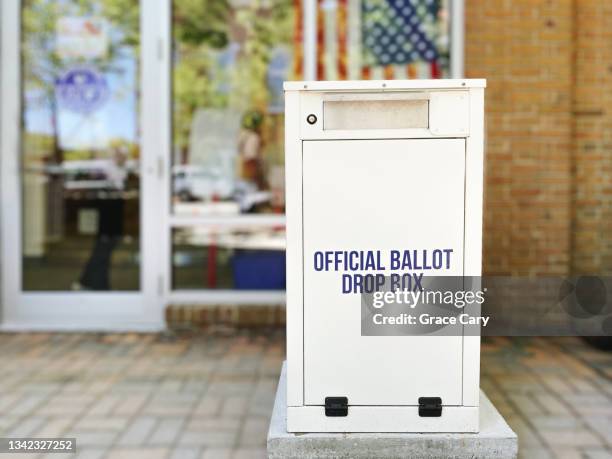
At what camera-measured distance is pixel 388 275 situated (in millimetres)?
2762

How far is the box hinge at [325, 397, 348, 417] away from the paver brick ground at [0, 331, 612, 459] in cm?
47

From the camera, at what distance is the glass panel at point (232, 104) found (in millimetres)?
5449

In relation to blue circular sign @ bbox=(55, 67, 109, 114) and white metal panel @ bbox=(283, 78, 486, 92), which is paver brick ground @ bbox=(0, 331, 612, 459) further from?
blue circular sign @ bbox=(55, 67, 109, 114)

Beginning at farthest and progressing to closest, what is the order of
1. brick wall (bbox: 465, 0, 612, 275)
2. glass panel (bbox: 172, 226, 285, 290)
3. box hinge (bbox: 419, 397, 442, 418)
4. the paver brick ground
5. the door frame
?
Result: glass panel (bbox: 172, 226, 285, 290) < the door frame < brick wall (bbox: 465, 0, 612, 275) < the paver brick ground < box hinge (bbox: 419, 397, 442, 418)

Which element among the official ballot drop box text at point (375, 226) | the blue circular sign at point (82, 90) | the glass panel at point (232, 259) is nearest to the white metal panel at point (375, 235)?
the official ballot drop box text at point (375, 226)

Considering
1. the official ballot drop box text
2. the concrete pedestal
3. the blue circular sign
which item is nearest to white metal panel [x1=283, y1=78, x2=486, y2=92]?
the official ballot drop box text

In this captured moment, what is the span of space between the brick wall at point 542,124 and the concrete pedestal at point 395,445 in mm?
2425

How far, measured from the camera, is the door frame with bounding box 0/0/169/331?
533cm

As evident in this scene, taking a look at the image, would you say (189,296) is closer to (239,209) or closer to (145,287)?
(145,287)

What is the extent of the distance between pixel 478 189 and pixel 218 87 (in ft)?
10.7

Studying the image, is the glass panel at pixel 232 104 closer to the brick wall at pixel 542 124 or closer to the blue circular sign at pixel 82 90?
the blue circular sign at pixel 82 90

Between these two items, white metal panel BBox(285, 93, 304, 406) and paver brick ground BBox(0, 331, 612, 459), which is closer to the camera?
white metal panel BBox(285, 93, 304, 406)

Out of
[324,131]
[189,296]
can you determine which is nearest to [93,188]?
[189,296]

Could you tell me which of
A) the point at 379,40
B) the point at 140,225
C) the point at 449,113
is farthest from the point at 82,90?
the point at 449,113
